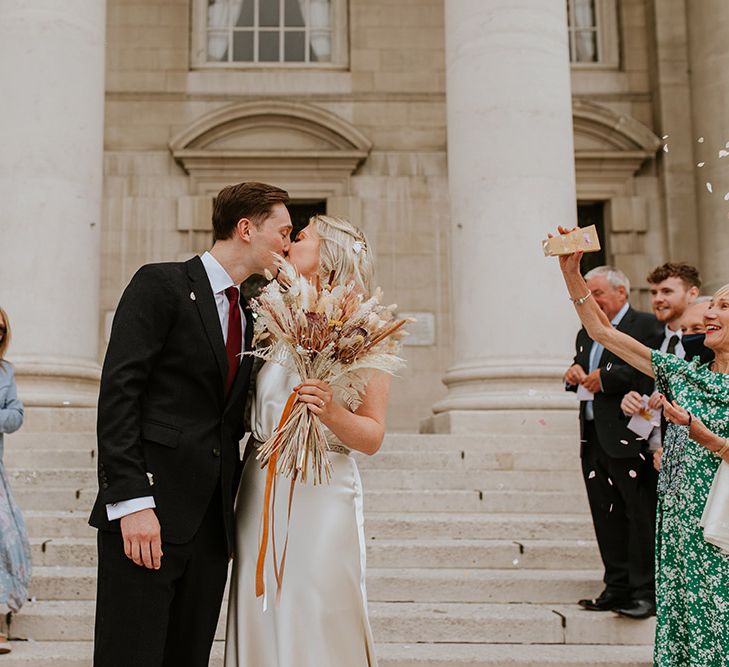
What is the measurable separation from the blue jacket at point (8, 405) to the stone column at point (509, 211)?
15.1 feet

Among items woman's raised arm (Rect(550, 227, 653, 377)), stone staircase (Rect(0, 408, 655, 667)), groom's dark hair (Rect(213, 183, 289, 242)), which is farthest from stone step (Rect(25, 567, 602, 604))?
groom's dark hair (Rect(213, 183, 289, 242))

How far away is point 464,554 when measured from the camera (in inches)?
265

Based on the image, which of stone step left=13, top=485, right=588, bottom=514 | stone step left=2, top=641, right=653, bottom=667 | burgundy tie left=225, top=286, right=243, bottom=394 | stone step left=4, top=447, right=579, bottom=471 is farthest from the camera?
stone step left=4, top=447, right=579, bottom=471

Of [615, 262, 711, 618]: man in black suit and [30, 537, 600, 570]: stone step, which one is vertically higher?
[615, 262, 711, 618]: man in black suit

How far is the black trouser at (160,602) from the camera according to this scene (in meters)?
3.06

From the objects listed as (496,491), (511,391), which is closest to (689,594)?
(496,491)

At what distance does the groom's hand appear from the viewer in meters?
3.00

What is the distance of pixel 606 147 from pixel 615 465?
9.89m

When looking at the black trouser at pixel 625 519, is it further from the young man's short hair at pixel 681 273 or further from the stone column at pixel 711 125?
the stone column at pixel 711 125

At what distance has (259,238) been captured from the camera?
3383 mm

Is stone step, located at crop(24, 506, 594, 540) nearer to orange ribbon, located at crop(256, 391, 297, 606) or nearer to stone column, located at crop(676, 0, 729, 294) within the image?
orange ribbon, located at crop(256, 391, 297, 606)

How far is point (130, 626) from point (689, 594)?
2.51 meters

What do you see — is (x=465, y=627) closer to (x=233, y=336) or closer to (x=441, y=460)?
(x=441, y=460)

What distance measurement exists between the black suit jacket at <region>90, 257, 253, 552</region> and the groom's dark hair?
24 centimetres
